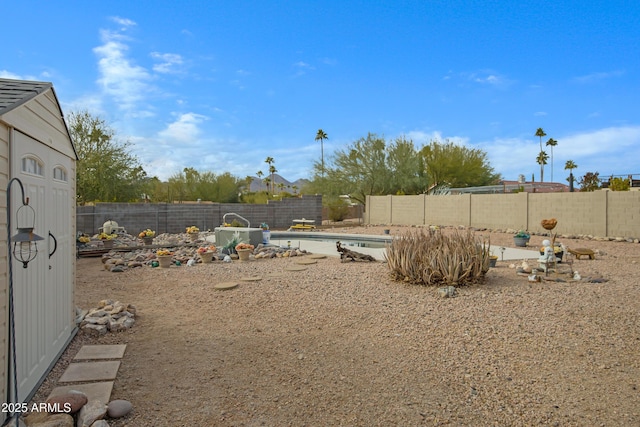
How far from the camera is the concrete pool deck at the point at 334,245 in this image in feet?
39.1

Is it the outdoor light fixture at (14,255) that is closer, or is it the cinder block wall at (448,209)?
the outdoor light fixture at (14,255)

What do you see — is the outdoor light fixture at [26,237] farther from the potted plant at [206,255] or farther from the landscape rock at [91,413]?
the potted plant at [206,255]

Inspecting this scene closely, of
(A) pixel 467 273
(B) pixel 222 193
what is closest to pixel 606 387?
(A) pixel 467 273

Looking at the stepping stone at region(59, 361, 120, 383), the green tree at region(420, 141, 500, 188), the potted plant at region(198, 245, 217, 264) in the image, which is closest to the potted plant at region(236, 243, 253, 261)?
the potted plant at region(198, 245, 217, 264)

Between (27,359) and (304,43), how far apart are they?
11.4 metres

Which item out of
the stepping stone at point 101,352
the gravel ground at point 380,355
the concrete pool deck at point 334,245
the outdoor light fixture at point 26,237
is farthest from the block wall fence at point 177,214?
the outdoor light fixture at point 26,237

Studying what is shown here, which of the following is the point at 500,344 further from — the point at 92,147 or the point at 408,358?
the point at 92,147

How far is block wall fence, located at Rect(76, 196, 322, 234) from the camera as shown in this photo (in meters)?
19.1

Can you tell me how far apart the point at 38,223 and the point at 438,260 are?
5.66 metres

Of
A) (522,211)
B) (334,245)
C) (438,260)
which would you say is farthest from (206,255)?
(522,211)

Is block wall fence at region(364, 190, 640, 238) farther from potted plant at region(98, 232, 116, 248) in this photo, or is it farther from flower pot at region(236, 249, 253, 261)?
potted plant at region(98, 232, 116, 248)

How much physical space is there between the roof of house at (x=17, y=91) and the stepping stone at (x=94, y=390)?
2.18 m

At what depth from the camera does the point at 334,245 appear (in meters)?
15.0

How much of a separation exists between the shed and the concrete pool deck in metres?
7.71
